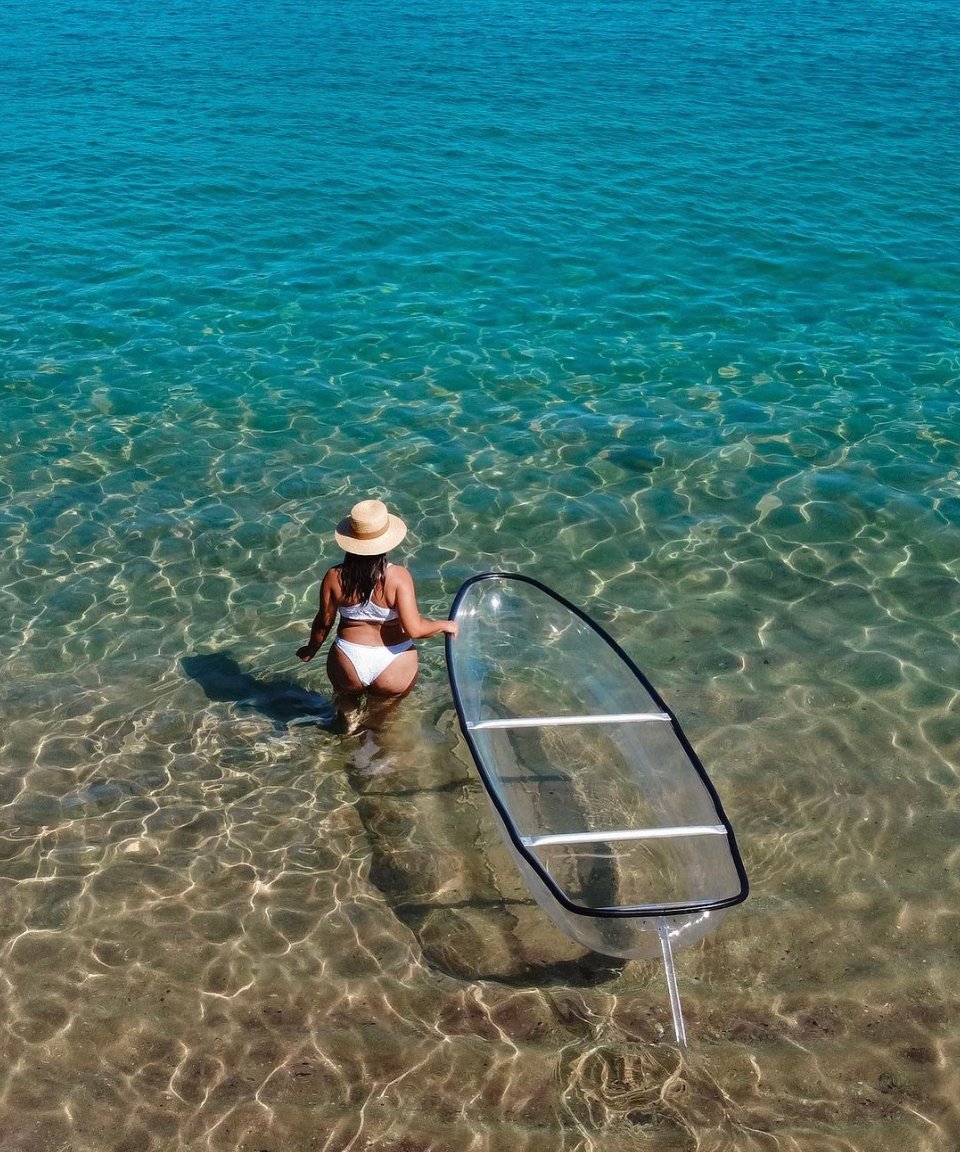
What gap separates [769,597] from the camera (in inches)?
382

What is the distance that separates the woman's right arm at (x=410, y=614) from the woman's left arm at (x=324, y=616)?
1.46 ft

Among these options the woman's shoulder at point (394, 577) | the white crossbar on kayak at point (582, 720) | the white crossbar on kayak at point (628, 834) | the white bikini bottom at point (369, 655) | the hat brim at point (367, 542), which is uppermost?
the hat brim at point (367, 542)

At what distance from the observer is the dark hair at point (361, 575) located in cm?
719

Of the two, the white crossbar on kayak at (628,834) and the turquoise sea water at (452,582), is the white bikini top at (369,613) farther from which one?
the white crossbar on kayak at (628,834)

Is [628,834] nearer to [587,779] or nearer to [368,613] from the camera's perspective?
[587,779]

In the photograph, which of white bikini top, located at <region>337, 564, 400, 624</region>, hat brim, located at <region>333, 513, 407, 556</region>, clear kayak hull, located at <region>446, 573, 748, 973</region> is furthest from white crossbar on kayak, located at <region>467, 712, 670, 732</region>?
hat brim, located at <region>333, 513, 407, 556</region>

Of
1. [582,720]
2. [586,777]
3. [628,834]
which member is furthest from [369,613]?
[628,834]

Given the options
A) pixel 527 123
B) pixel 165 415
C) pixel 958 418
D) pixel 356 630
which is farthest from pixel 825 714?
pixel 527 123

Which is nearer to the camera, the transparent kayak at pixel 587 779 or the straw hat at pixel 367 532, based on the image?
the transparent kayak at pixel 587 779

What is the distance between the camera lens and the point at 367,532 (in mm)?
7051

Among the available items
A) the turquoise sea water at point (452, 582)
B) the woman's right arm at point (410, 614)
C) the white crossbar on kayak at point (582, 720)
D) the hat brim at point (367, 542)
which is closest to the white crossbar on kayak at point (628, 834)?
the turquoise sea water at point (452, 582)

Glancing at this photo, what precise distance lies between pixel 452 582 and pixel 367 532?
9.69ft

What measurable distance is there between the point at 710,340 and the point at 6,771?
1035 cm

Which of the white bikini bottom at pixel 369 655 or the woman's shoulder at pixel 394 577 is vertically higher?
the woman's shoulder at pixel 394 577
